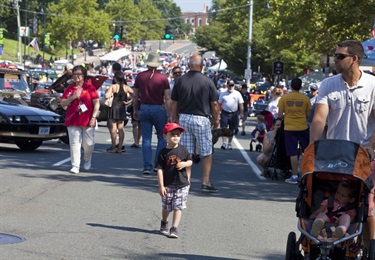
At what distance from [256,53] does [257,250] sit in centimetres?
5959

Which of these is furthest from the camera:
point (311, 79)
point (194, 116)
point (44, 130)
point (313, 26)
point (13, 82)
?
point (311, 79)

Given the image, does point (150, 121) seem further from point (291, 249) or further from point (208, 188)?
point (291, 249)

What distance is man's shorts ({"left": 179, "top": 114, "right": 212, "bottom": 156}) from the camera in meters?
12.7

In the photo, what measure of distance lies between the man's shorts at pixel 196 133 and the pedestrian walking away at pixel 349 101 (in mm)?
5180

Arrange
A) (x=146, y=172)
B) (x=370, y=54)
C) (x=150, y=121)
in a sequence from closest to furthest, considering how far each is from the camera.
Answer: (x=150, y=121)
(x=146, y=172)
(x=370, y=54)

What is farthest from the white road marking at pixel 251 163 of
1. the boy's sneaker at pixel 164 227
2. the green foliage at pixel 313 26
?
the green foliage at pixel 313 26

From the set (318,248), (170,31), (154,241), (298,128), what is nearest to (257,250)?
(154,241)

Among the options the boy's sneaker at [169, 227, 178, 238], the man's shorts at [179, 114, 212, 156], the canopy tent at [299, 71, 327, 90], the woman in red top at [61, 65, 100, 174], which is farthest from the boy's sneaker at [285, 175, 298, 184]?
the canopy tent at [299, 71, 327, 90]

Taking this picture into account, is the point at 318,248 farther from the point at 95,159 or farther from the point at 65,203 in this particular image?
the point at 95,159

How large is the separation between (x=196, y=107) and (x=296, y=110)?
314cm

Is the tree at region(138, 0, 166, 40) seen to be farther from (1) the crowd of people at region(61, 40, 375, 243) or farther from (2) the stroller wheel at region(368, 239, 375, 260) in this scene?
(2) the stroller wheel at region(368, 239, 375, 260)

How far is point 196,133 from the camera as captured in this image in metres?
12.7

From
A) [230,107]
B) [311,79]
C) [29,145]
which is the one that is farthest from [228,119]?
[311,79]

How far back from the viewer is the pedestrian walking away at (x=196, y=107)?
12.7m
